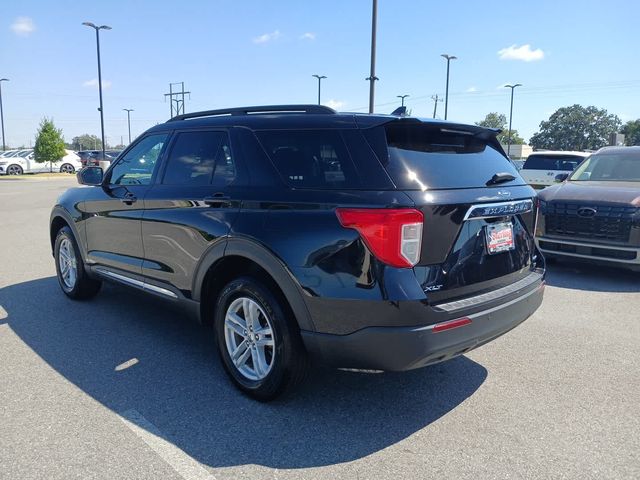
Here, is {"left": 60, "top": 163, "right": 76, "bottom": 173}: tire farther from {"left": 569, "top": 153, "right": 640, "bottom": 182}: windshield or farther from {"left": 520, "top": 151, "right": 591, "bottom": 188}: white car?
{"left": 569, "top": 153, "right": 640, "bottom": 182}: windshield

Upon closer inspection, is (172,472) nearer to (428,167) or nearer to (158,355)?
(158,355)

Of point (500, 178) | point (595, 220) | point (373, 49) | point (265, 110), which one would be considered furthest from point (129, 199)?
point (373, 49)

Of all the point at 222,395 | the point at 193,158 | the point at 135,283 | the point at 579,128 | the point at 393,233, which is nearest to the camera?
the point at 393,233

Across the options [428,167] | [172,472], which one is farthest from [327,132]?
[172,472]

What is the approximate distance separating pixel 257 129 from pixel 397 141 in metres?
1.00

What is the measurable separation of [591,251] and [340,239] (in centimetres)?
503

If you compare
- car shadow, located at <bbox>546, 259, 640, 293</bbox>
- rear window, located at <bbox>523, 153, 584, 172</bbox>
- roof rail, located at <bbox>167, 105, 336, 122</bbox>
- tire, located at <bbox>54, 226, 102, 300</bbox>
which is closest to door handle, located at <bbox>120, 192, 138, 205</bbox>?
roof rail, located at <bbox>167, 105, 336, 122</bbox>

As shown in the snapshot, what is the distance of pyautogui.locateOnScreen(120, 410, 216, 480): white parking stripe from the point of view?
2.58 metres

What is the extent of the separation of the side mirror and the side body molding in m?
2.29

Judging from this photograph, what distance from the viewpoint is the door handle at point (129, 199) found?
14.5 ft

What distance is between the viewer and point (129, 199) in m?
4.49

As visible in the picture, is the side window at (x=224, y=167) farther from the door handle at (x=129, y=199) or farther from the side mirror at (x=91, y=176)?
the side mirror at (x=91, y=176)

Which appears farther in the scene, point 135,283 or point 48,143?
point 48,143

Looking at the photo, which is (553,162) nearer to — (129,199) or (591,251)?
(591,251)
